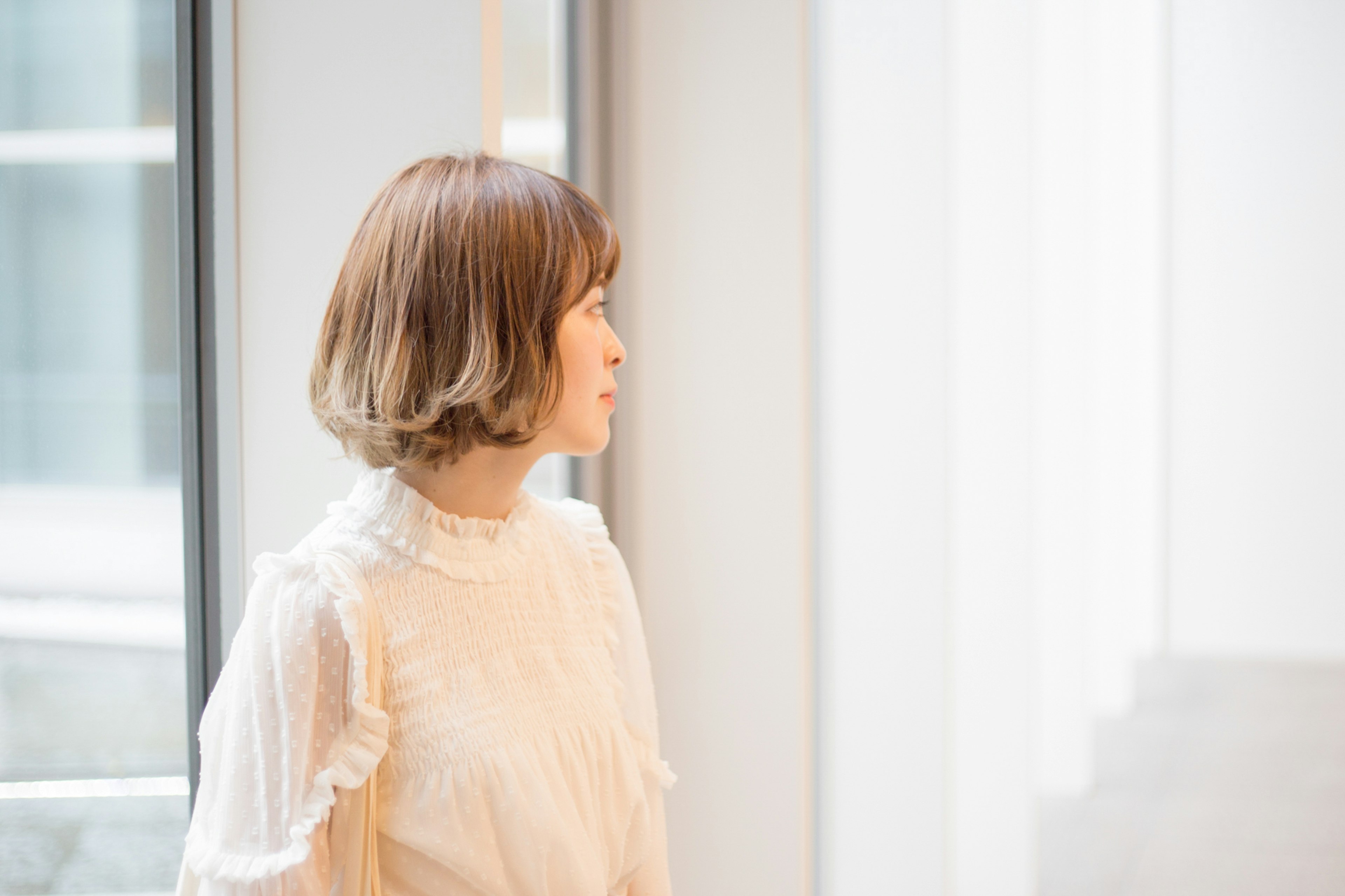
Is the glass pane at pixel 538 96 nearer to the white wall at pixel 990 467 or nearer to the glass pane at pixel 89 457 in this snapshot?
the glass pane at pixel 89 457

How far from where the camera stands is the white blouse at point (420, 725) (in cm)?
72

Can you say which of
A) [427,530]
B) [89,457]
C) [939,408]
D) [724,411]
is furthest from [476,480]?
[939,408]

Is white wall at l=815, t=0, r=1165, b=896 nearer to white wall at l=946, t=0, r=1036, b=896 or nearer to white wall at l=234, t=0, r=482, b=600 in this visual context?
white wall at l=946, t=0, r=1036, b=896

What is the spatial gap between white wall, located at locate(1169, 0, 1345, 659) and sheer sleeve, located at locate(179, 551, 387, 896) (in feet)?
4.63

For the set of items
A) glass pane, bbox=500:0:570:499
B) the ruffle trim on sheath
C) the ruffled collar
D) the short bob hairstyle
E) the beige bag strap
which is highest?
glass pane, bbox=500:0:570:499

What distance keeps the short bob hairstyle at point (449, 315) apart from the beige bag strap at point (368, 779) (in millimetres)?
108

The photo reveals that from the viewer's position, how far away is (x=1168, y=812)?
163 cm

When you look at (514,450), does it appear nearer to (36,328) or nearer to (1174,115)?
(36,328)

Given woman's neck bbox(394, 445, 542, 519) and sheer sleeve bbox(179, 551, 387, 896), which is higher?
woman's neck bbox(394, 445, 542, 519)

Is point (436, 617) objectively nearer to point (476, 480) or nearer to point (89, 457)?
point (476, 480)

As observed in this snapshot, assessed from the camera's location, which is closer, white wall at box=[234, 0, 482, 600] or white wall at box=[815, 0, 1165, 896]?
white wall at box=[234, 0, 482, 600]

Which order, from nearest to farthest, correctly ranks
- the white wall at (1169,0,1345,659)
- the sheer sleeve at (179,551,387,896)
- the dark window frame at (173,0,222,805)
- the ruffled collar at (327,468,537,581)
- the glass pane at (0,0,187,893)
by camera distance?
1. the sheer sleeve at (179,551,387,896)
2. the ruffled collar at (327,468,537,581)
3. the glass pane at (0,0,187,893)
4. the dark window frame at (173,0,222,805)
5. the white wall at (1169,0,1345,659)

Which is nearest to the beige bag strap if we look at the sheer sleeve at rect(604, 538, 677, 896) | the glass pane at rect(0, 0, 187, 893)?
the sheer sleeve at rect(604, 538, 677, 896)

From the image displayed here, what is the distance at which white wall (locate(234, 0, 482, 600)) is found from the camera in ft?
3.71
